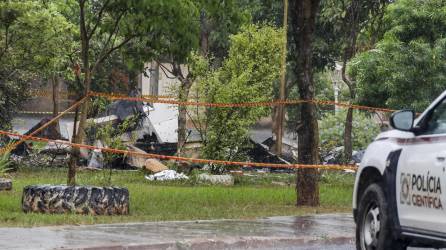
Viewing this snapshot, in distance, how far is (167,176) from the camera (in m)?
22.6

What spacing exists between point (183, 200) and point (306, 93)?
2.85 metres

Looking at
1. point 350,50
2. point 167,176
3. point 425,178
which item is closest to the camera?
point 425,178

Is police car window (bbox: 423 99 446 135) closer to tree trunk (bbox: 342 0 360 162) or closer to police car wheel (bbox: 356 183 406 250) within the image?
police car wheel (bbox: 356 183 406 250)

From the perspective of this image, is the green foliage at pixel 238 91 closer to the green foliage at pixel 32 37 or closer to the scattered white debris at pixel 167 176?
the scattered white debris at pixel 167 176

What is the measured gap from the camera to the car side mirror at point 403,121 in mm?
7945

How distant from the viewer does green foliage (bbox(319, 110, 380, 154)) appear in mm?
34500

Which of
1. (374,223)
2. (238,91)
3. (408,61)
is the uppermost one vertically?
(408,61)

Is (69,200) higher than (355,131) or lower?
lower

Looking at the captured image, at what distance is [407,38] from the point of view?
2181 cm

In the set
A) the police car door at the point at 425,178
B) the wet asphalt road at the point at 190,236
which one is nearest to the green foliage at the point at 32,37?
the wet asphalt road at the point at 190,236

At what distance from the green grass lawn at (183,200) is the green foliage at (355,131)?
10.7m

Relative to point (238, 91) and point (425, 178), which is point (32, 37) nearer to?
point (238, 91)

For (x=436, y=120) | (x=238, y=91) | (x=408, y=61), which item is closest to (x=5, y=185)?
(x=238, y=91)

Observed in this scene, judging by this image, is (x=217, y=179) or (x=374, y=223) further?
(x=217, y=179)
